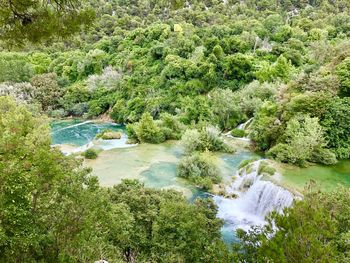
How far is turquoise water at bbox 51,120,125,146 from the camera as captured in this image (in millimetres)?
33531

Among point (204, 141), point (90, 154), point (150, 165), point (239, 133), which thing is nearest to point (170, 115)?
point (239, 133)

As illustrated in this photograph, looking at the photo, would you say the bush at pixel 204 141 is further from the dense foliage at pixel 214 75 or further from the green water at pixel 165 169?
the dense foliage at pixel 214 75

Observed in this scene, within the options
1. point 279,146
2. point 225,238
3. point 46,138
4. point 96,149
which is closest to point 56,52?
point 96,149

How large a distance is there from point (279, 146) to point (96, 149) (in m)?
12.4

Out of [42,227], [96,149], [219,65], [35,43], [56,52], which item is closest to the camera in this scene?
[35,43]

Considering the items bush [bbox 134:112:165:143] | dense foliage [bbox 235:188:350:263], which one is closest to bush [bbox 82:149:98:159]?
bush [bbox 134:112:165:143]

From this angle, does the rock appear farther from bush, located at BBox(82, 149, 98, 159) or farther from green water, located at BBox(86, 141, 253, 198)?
bush, located at BBox(82, 149, 98, 159)

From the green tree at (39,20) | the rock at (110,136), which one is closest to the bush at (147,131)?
the rock at (110,136)

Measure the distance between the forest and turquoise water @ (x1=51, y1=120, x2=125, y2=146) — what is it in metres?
1.96

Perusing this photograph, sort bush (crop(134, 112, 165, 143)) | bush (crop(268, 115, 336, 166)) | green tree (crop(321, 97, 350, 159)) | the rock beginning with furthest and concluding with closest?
the rock
bush (crop(134, 112, 165, 143))
green tree (crop(321, 97, 350, 159))
bush (crop(268, 115, 336, 166))

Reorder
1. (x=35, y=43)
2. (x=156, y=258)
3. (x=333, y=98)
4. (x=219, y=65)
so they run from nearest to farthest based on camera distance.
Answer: (x=35, y=43), (x=156, y=258), (x=333, y=98), (x=219, y=65)

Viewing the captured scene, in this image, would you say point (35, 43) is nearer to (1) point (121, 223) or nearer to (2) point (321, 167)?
(1) point (121, 223)

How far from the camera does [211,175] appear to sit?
69.7ft

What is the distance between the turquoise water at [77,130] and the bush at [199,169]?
1345 cm
